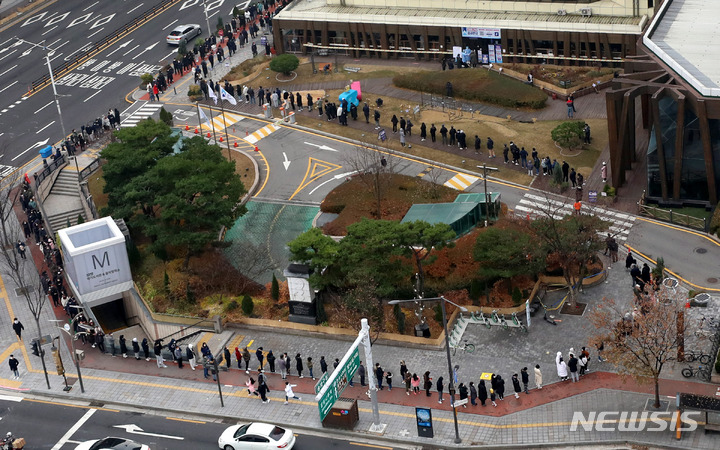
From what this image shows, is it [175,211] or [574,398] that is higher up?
[175,211]

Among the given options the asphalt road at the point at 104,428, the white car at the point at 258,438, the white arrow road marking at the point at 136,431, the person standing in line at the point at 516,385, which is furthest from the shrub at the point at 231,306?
the person standing in line at the point at 516,385

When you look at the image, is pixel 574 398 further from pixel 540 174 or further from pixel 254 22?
pixel 254 22

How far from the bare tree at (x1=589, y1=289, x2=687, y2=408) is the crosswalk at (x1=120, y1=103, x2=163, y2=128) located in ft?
172

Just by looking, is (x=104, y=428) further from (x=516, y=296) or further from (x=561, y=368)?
(x=561, y=368)

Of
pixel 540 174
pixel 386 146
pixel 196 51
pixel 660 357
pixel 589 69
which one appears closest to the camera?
pixel 660 357

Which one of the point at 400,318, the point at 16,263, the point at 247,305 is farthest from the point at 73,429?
the point at 400,318

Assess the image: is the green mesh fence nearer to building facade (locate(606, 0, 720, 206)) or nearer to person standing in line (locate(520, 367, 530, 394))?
person standing in line (locate(520, 367, 530, 394))

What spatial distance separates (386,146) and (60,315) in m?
29.4

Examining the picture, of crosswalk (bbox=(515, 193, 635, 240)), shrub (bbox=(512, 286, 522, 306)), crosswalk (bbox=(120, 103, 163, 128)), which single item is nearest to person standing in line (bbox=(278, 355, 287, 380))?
shrub (bbox=(512, 286, 522, 306))

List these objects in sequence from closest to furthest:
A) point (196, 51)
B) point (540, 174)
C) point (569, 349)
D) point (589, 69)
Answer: point (569, 349) < point (540, 174) < point (589, 69) < point (196, 51)

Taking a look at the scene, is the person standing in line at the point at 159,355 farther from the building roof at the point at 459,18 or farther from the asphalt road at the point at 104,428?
the building roof at the point at 459,18

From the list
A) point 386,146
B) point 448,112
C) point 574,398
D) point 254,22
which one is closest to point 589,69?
point 448,112

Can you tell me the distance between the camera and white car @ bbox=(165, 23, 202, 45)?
391 ft

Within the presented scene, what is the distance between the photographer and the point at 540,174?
8838cm
